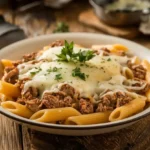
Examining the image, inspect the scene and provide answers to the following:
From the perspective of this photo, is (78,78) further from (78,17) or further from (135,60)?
(78,17)

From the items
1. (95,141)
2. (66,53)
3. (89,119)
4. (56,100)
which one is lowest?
(95,141)

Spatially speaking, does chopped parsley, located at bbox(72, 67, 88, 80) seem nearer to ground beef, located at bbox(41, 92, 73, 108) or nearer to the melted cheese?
the melted cheese

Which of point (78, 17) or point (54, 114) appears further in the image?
point (78, 17)

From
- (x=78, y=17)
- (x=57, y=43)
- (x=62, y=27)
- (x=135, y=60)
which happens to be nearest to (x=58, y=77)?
(x=57, y=43)

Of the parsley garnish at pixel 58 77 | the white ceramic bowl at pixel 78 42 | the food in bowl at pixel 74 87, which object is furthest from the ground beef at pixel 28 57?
the parsley garnish at pixel 58 77

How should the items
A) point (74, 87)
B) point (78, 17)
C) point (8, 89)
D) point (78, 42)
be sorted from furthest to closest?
point (78, 17)
point (78, 42)
point (8, 89)
point (74, 87)

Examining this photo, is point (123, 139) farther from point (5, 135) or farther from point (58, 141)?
point (5, 135)

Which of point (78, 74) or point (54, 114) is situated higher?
point (78, 74)

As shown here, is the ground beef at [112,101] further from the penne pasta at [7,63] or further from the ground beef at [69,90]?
the penne pasta at [7,63]
